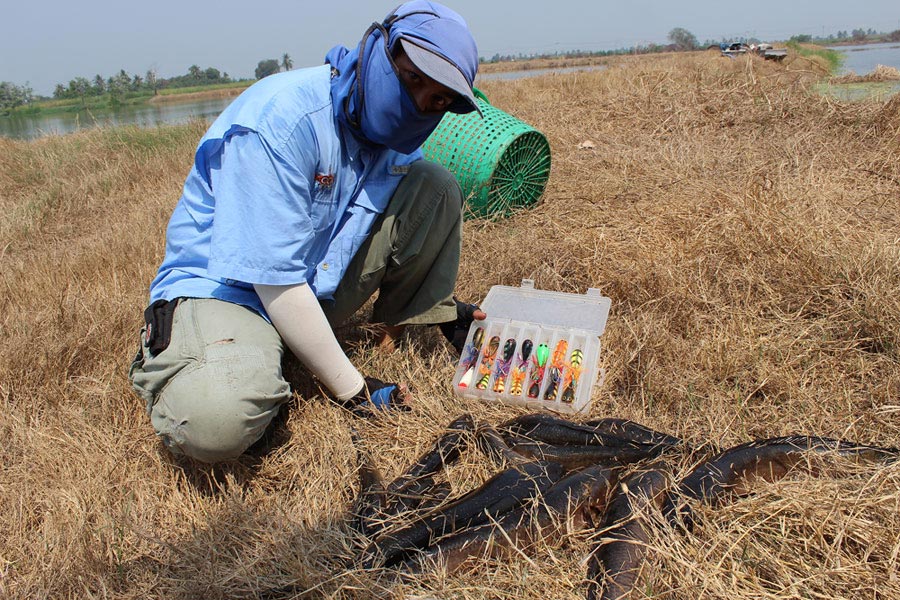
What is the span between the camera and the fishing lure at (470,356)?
2645 mm

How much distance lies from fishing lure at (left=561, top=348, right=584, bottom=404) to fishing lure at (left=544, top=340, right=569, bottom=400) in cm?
3

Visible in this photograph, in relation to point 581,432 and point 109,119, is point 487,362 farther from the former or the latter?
point 109,119

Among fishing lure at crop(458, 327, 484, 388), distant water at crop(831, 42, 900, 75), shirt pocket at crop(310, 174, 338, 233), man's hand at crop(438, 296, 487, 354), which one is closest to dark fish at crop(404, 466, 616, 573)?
fishing lure at crop(458, 327, 484, 388)

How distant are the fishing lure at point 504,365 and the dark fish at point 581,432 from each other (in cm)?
28

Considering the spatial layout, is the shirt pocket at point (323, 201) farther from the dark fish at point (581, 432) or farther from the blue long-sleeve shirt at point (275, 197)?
the dark fish at point (581, 432)

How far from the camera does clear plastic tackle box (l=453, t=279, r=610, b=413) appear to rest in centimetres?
252

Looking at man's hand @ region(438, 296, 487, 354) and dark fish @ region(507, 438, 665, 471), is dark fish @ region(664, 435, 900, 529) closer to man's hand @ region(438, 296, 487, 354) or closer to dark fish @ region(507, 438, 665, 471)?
dark fish @ region(507, 438, 665, 471)

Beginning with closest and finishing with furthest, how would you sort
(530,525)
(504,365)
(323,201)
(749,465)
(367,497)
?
(530,525) → (749,465) → (367,497) → (323,201) → (504,365)

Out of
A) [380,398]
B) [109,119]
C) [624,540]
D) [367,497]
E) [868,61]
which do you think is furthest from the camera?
[868,61]

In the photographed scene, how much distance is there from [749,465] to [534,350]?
1.03 metres

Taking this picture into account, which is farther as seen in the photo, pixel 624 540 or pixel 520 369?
pixel 520 369

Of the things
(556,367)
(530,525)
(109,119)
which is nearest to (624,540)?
(530,525)

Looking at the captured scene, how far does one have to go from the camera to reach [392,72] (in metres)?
1.96

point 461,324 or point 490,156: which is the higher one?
point 490,156
